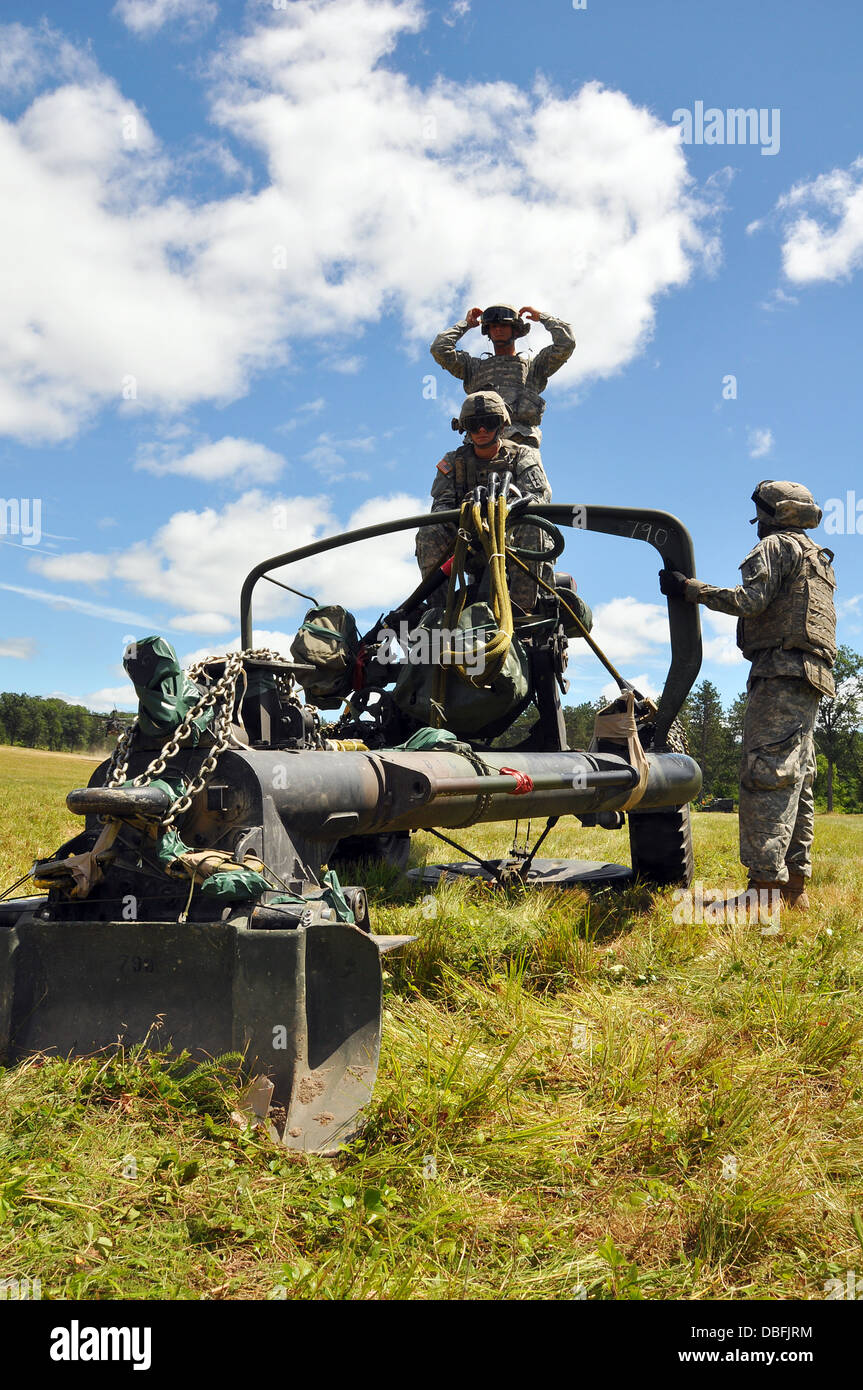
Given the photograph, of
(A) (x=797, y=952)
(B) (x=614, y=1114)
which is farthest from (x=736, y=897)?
(B) (x=614, y=1114)

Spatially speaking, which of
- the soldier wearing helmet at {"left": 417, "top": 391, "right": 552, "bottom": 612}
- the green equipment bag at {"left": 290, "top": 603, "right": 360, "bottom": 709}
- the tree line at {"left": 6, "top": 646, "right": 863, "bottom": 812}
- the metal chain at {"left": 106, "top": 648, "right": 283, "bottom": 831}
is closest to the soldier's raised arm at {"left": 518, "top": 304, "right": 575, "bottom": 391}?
the soldier wearing helmet at {"left": 417, "top": 391, "right": 552, "bottom": 612}

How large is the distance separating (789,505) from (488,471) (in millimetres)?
1890

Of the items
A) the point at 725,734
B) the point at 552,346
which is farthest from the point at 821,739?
the point at 552,346

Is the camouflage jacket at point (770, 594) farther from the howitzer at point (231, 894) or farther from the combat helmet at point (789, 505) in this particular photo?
the howitzer at point (231, 894)

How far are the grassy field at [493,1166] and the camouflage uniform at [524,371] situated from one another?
5324 millimetres

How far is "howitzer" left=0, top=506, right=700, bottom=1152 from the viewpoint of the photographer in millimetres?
2410

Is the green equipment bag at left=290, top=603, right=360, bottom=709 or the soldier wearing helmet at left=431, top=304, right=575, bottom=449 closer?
the green equipment bag at left=290, top=603, right=360, bottom=709

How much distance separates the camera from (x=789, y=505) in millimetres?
5578

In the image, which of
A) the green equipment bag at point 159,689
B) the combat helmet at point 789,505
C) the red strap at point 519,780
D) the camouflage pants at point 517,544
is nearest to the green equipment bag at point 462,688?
the camouflage pants at point 517,544

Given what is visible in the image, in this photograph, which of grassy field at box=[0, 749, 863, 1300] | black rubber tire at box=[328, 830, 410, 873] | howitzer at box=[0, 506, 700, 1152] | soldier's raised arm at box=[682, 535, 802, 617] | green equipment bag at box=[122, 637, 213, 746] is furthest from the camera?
black rubber tire at box=[328, 830, 410, 873]

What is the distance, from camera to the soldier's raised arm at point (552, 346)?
757 cm

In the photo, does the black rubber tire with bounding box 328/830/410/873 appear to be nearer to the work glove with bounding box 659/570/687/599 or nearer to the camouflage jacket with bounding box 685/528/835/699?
the work glove with bounding box 659/570/687/599

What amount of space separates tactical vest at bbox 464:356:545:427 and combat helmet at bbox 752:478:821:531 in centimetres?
257

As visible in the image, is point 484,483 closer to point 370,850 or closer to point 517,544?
point 517,544
